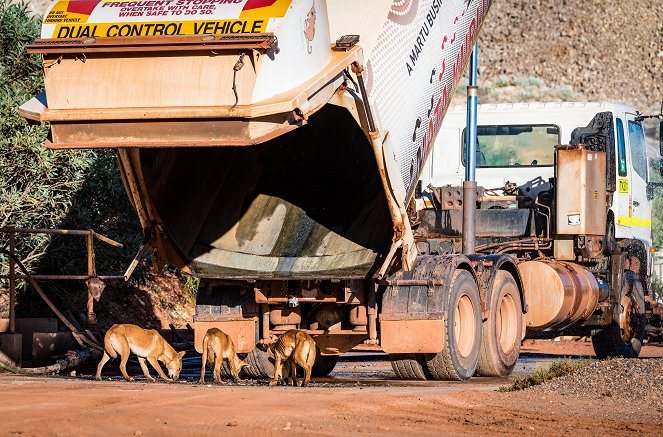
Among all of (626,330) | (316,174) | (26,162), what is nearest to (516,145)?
(626,330)

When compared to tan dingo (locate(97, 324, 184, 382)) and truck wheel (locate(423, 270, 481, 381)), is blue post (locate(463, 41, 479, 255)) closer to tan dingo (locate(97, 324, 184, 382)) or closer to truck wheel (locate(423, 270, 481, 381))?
truck wheel (locate(423, 270, 481, 381))

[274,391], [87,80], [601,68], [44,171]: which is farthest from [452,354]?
[601,68]

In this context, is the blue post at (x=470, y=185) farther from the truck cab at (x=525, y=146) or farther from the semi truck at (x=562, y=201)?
the truck cab at (x=525, y=146)

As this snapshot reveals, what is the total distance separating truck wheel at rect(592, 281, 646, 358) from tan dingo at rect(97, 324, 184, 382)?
6716 millimetres

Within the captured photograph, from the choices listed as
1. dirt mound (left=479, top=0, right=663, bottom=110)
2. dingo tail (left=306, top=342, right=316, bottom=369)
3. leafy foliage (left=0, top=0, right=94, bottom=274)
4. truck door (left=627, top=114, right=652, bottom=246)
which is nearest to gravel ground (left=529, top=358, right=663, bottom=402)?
dingo tail (left=306, top=342, right=316, bottom=369)

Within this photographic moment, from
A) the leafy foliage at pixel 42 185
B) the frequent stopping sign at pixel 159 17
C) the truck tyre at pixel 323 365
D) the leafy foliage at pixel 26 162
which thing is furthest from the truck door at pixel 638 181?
the frequent stopping sign at pixel 159 17

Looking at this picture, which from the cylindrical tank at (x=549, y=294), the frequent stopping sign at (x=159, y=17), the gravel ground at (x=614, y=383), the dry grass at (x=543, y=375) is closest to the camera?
the frequent stopping sign at (x=159, y=17)

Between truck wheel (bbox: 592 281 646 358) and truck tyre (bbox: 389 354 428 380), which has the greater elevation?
truck wheel (bbox: 592 281 646 358)

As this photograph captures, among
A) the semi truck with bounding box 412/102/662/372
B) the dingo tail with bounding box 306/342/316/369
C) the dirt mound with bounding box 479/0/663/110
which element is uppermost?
the dirt mound with bounding box 479/0/663/110

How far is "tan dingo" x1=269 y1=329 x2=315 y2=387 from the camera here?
1252cm

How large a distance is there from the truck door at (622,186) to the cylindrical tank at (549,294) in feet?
6.17

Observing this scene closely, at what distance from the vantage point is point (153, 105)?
34.1ft

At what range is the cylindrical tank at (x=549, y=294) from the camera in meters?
15.6

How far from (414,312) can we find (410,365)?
2.78 ft
